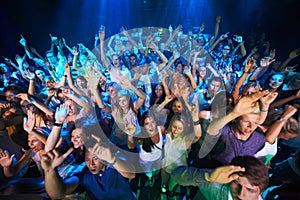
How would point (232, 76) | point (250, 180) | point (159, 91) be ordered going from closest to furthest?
point (250, 180) < point (232, 76) < point (159, 91)

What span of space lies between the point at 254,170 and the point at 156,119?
113 cm

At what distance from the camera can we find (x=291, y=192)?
3029 millimetres

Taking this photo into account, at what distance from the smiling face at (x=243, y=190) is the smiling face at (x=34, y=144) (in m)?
2.15

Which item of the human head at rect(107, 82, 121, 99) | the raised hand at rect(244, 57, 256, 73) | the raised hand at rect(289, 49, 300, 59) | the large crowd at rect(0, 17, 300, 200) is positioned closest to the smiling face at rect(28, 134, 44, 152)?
the large crowd at rect(0, 17, 300, 200)

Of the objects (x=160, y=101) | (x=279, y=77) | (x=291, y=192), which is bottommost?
(x=291, y=192)

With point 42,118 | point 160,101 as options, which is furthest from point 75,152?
point 160,101

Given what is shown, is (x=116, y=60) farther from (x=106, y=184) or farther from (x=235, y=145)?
(x=235, y=145)

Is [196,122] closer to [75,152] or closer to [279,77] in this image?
[279,77]

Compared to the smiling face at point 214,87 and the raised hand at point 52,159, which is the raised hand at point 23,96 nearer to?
the raised hand at point 52,159

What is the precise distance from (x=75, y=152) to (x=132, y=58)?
123cm

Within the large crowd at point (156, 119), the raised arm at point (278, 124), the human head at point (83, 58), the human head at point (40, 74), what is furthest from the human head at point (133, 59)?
the raised arm at point (278, 124)

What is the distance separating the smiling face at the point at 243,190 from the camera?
2.96 m

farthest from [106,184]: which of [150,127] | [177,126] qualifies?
[177,126]

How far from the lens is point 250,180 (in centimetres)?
295
